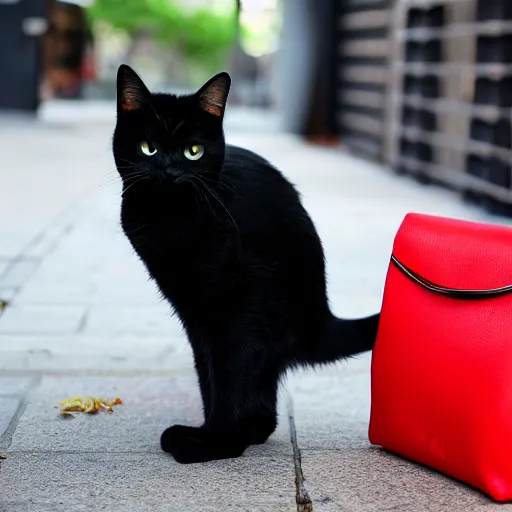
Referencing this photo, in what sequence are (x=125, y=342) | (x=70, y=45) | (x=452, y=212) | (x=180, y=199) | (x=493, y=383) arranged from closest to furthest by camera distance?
(x=493, y=383) < (x=180, y=199) < (x=125, y=342) < (x=452, y=212) < (x=70, y=45)

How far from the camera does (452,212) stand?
787cm

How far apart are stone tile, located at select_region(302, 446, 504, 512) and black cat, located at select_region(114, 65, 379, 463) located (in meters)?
0.27

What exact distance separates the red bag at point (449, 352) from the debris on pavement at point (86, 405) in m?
0.97

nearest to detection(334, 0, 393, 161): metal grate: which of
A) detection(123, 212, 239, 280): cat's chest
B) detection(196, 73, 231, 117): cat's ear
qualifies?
detection(196, 73, 231, 117): cat's ear

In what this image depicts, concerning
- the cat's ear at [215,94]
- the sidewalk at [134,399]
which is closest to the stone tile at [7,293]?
the sidewalk at [134,399]

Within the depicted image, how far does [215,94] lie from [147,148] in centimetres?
25

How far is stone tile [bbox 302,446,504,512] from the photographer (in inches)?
100

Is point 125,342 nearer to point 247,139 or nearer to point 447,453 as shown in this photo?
point 447,453

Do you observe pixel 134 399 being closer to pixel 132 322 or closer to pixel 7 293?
pixel 132 322

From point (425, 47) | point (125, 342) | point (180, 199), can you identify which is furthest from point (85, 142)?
point (180, 199)

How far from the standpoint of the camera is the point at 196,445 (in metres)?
2.84

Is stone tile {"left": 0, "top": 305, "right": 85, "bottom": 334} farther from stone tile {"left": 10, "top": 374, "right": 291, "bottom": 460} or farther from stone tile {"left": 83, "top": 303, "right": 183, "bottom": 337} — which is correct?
stone tile {"left": 10, "top": 374, "right": 291, "bottom": 460}

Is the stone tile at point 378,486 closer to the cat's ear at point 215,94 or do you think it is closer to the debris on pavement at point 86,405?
the debris on pavement at point 86,405

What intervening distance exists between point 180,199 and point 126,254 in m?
3.44
